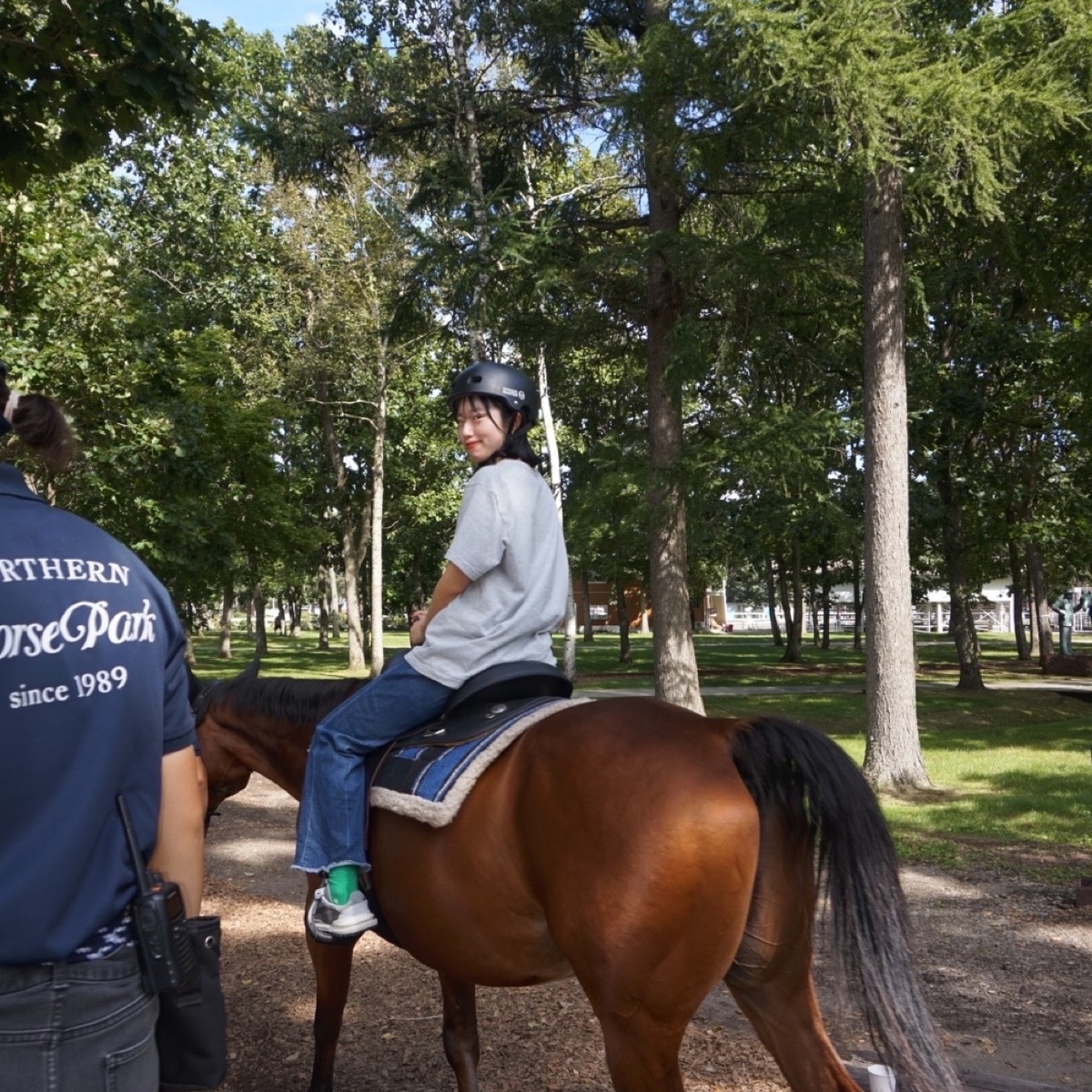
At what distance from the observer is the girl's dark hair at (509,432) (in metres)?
3.97

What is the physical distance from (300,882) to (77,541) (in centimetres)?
727

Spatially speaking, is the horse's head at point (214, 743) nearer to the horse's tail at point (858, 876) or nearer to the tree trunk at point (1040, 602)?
the horse's tail at point (858, 876)

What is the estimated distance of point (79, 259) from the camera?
1633cm

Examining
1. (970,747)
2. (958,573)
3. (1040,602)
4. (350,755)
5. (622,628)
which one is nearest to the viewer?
(350,755)

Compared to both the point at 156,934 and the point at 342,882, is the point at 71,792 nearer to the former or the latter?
the point at 156,934

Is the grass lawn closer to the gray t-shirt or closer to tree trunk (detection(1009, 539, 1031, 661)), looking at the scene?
tree trunk (detection(1009, 539, 1031, 661))

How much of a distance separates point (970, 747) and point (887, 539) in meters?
5.11

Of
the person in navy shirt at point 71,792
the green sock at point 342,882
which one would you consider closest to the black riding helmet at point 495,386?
the green sock at point 342,882

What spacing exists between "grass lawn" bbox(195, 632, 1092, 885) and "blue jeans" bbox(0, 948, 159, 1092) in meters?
4.90

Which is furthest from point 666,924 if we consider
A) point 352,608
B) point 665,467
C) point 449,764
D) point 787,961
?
point 352,608

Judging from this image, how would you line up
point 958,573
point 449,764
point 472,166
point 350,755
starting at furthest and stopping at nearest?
point 958,573, point 472,166, point 350,755, point 449,764

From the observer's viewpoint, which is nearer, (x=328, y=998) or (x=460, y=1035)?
(x=328, y=998)

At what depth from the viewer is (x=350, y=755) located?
3975mm

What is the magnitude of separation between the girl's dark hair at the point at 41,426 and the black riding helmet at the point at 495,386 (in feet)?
6.07
